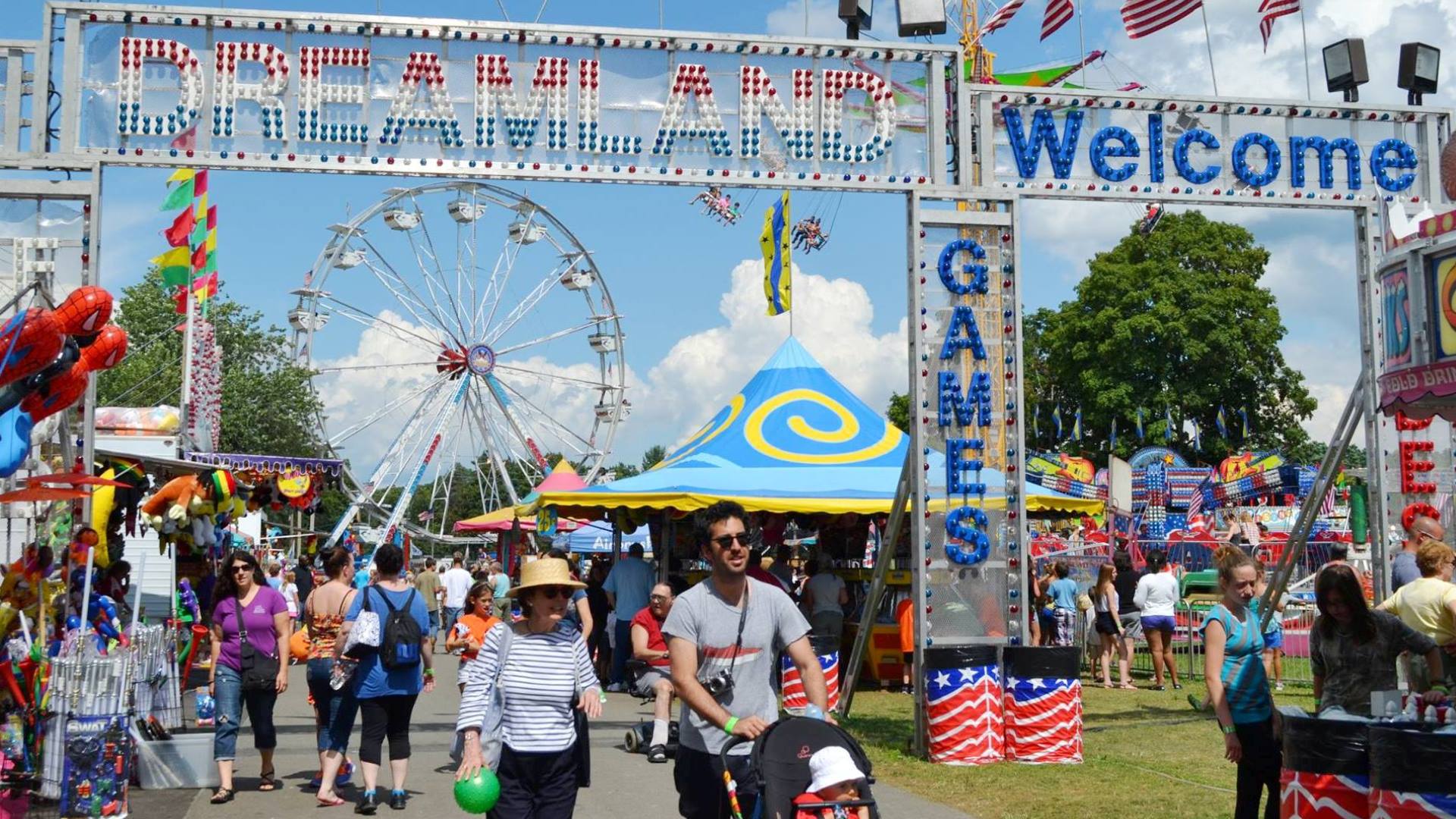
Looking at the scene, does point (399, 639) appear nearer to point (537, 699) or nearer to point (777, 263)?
point (537, 699)

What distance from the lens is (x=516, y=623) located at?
6117mm

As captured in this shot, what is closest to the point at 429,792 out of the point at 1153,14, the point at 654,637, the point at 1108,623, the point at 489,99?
the point at 654,637

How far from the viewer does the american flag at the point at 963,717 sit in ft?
35.0

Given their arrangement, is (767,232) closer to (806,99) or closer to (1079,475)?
(806,99)

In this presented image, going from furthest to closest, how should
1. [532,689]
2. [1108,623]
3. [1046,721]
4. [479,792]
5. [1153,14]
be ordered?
1. [1108,623]
2. [1153,14]
3. [1046,721]
4. [532,689]
5. [479,792]

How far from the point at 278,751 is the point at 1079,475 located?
18137 mm

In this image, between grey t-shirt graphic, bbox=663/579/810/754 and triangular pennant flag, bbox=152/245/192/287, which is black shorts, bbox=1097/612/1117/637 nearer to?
grey t-shirt graphic, bbox=663/579/810/754

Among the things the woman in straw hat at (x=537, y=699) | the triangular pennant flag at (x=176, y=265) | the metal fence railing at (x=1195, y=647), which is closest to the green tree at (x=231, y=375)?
the triangular pennant flag at (x=176, y=265)

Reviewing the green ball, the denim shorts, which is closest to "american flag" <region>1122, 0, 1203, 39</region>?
the denim shorts

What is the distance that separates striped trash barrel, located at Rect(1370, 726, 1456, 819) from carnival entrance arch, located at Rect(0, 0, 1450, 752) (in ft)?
17.9

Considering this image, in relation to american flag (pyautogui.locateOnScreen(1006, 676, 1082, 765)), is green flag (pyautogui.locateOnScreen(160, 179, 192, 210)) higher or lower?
higher

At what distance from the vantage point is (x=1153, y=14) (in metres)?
12.7

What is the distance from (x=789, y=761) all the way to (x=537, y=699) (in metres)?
1.39

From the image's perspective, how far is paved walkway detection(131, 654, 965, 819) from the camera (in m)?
9.05
